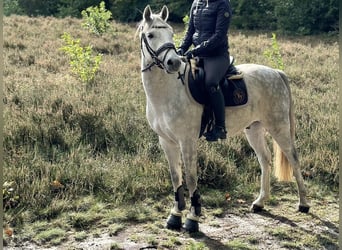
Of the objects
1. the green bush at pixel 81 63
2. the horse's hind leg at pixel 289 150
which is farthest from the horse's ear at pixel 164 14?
the green bush at pixel 81 63

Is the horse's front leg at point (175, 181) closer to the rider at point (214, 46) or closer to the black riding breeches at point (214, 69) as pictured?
the rider at point (214, 46)

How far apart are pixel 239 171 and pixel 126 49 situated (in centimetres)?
1058

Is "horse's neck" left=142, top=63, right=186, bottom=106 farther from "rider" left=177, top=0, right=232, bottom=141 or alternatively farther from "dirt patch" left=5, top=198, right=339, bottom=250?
"dirt patch" left=5, top=198, right=339, bottom=250

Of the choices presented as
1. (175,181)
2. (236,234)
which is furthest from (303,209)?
(175,181)

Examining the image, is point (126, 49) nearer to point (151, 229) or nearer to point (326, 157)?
point (326, 157)

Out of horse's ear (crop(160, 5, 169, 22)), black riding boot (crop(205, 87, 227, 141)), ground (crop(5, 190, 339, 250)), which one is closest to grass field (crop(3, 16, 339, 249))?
ground (crop(5, 190, 339, 250))

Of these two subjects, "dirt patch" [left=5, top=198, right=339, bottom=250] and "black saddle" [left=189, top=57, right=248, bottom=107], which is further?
"black saddle" [left=189, top=57, right=248, bottom=107]

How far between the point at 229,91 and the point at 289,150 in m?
1.10

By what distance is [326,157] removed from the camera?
602 centimetres

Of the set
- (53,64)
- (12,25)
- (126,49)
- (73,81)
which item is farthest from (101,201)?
(12,25)

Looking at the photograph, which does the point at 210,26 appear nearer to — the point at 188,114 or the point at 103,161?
the point at 188,114

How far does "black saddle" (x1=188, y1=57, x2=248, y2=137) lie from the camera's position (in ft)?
14.0

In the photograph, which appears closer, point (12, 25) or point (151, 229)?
point (151, 229)

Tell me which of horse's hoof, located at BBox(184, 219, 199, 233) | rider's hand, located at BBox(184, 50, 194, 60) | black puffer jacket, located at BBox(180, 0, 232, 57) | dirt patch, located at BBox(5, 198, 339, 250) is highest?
black puffer jacket, located at BBox(180, 0, 232, 57)
